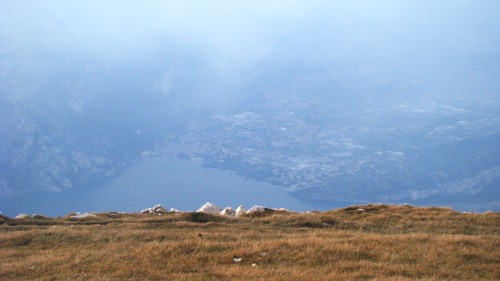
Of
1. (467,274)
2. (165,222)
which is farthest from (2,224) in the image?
(467,274)

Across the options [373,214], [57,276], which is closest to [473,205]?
[373,214]

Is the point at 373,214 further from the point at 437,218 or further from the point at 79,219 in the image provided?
the point at 79,219

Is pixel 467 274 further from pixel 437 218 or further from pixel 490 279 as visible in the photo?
pixel 437 218

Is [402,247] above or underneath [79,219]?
underneath

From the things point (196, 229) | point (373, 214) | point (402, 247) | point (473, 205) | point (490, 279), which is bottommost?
point (490, 279)

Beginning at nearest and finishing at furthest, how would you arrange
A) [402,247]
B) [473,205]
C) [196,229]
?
[402,247]
[196,229]
[473,205]

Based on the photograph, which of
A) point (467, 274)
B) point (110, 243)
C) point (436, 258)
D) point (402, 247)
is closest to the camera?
point (467, 274)

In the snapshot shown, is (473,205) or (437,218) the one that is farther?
(473,205)
